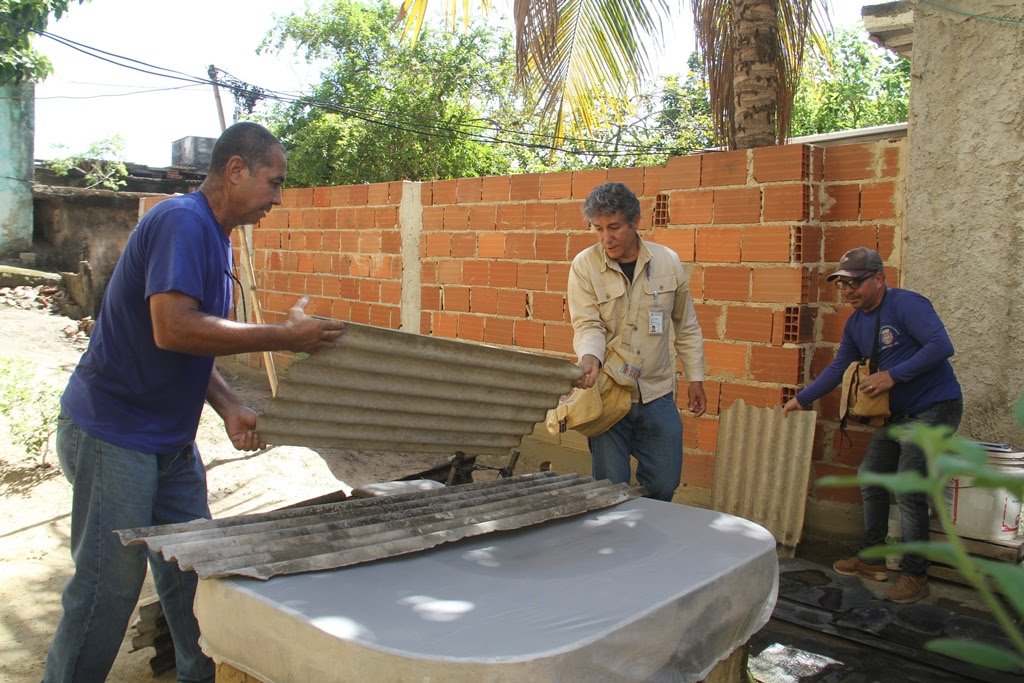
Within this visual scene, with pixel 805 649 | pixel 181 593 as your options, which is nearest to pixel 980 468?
pixel 181 593

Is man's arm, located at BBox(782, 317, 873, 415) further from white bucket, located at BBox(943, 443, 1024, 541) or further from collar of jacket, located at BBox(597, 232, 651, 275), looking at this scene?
collar of jacket, located at BBox(597, 232, 651, 275)

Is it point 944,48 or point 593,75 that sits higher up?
point 593,75

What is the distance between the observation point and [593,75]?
7.22 m

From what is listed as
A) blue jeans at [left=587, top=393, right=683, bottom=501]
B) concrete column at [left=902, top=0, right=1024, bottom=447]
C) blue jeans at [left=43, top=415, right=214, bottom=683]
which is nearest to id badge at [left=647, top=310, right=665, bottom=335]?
blue jeans at [left=587, top=393, right=683, bottom=501]

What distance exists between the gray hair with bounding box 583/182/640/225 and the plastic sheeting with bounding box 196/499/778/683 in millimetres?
1545

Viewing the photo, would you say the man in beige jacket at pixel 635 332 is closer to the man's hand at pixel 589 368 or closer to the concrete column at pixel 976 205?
the man's hand at pixel 589 368

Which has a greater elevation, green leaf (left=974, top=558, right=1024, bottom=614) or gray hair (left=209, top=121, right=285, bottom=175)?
gray hair (left=209, top=121, right=285, bottom=175)

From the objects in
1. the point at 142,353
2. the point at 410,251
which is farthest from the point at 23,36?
the point at 142,353

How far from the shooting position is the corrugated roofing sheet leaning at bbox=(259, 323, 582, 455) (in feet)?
8.23

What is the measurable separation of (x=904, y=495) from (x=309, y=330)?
302cm

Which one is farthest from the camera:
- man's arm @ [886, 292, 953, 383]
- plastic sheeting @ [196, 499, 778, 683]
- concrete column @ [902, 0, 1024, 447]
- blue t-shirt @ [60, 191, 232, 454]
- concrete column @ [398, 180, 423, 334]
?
concrete column @ [398, 180, 423, 334]

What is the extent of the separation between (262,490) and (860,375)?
392 centimetres

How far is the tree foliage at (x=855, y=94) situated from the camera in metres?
18.3

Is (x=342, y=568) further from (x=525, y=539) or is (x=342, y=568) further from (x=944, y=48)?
(x=944, y=48)
